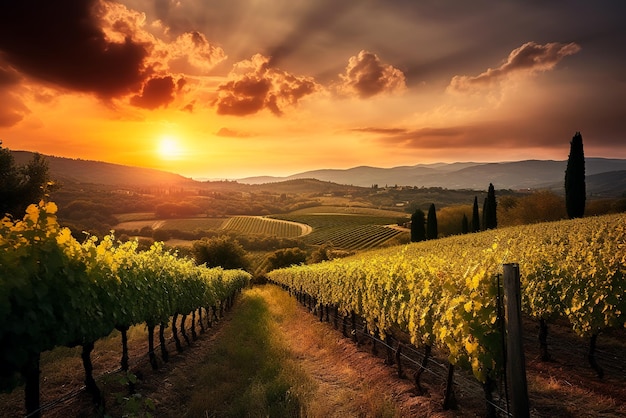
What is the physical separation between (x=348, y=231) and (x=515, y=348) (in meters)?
109

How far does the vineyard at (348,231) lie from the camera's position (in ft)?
310

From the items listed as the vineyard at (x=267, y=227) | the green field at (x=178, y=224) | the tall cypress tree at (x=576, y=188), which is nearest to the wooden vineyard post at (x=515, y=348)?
the tall cypress tree at (x=576, y=188)

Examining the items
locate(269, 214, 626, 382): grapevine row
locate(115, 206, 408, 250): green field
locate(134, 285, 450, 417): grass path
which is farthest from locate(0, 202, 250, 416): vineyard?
locate(115, 206, 408, 250): green field

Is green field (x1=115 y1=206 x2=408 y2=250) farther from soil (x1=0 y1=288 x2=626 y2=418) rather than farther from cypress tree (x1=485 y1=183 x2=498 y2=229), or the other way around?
soil (x1=0 y1=288 x2=626 y2=418)

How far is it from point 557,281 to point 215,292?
18593 mm

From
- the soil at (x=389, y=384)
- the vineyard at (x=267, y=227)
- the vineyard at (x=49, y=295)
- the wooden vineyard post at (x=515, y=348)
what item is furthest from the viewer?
the vineyard at (x=267, y=227)

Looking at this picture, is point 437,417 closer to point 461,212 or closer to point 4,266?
point 4,266

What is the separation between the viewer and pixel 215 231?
384ft

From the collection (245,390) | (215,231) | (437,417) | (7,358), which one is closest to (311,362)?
(245,390)

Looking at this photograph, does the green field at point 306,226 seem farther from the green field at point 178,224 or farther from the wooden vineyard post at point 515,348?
the wooden vineyard post at point 515,348

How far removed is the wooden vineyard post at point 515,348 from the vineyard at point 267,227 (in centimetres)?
11207

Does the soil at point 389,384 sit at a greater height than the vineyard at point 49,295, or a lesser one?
lesser

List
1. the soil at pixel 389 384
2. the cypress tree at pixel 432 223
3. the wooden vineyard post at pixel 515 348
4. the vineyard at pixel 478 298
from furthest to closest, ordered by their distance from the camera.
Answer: the cypress tree at pixel 432 223 → the soil at pixel 389 384 → the vineyard at pixel 478 298 → the wooden vineyard post at pixel 515 348

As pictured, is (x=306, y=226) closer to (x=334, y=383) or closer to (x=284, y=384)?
(x=334, y=383)
